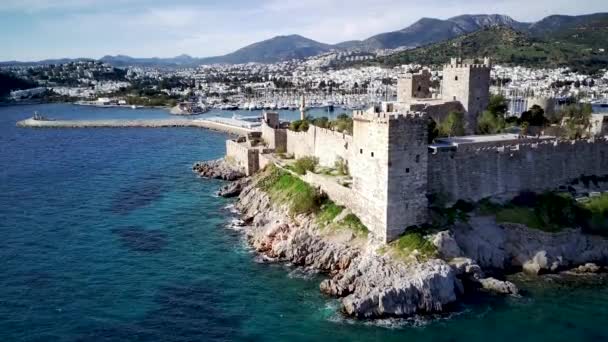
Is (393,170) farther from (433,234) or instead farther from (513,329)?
(513,329)

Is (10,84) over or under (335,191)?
over

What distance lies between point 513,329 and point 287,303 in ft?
32.9

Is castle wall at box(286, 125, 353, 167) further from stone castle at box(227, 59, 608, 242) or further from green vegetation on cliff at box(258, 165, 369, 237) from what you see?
green vegetation on cliff at box(258, 165, 369, 237)

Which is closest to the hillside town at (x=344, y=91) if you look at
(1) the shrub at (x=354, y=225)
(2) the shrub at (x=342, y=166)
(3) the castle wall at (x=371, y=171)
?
(2) the shrub at (x=342, y=166)

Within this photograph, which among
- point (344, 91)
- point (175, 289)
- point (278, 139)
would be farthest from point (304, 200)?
point (344, 91)

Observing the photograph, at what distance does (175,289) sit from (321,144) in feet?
58.1

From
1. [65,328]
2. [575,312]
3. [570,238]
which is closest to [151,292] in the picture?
[65,328]

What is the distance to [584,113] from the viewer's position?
4669 centimetres

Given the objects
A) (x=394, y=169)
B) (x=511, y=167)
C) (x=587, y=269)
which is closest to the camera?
(x=394, y=169)

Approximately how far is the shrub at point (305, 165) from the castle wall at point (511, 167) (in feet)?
39.6

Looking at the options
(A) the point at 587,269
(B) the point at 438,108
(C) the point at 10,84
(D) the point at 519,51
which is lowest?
(A) the point at 587,269

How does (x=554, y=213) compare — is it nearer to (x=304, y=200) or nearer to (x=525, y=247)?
(x=525, y=247)

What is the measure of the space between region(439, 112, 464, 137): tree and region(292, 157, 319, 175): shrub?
9.41 metres

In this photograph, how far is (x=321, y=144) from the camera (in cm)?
4384
